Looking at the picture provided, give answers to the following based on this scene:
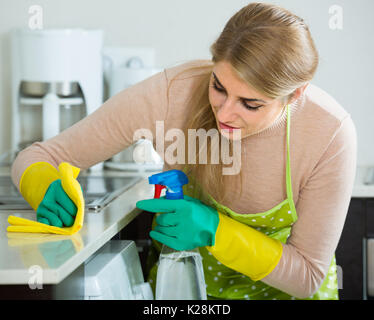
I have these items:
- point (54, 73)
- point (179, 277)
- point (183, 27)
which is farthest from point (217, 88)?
point (183, 27)

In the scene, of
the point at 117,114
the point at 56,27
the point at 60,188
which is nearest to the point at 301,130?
the point at 117,114

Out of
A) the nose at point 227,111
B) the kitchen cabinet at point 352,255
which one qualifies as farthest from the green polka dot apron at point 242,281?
the kitchen cabinet at point 352,255

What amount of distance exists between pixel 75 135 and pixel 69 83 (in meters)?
0.60

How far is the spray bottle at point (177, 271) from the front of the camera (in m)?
1.02

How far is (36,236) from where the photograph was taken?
0.91m

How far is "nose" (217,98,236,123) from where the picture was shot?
3.11 feet

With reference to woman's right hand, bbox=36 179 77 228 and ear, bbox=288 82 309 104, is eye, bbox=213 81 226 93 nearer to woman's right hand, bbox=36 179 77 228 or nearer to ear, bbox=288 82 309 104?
ear, bbox=288 82 309 104

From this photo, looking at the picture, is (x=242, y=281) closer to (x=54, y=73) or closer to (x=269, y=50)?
(x=269, y=50)

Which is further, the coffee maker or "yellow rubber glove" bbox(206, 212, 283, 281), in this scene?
the coffee maker

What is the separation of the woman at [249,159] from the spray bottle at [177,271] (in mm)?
32

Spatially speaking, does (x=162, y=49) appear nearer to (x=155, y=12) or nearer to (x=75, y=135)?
(x=155, y=12)

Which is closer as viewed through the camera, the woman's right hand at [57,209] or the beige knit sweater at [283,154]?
the woman's right hand at [57,209]

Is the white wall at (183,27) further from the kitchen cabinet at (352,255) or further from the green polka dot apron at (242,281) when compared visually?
the green polka dot apron at (242,281)

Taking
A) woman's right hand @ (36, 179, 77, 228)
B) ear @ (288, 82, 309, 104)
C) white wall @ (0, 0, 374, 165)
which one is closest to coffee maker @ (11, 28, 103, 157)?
white wall @ (0, 0, 374, 165)
